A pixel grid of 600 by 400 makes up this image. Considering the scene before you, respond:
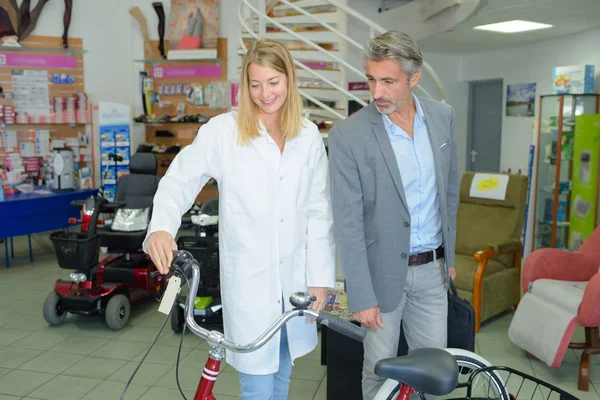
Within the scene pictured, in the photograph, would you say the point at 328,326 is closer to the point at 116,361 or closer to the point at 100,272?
the point at 116,361

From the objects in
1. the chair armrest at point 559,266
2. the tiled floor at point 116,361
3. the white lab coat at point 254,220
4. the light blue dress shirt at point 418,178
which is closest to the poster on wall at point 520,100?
the tiled floor at point 116,361

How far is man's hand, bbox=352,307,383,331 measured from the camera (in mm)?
1898

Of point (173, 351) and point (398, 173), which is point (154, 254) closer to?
point (398, 173)

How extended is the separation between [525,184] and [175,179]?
3424 mm

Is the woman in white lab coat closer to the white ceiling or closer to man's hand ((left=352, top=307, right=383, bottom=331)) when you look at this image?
man's hand ((left=352, top=307, right=383, bottom=331))

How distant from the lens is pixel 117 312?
4.14 metres

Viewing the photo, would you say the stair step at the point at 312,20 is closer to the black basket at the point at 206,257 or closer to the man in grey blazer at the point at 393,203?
the black basket at the point at 206,257

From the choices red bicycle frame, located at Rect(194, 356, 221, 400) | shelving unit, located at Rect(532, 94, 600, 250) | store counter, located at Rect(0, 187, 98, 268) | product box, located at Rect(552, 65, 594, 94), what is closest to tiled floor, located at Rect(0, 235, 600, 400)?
store counter, located at Rect(0, 187, 98, 268)

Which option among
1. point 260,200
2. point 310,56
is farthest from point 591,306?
point 310,56

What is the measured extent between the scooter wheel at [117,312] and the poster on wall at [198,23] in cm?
467

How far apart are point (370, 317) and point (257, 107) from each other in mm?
779

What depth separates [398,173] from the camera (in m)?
1.87

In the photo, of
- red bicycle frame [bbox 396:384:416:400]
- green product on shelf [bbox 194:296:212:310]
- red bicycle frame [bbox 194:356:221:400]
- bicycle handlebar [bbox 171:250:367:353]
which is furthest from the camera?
green product on shelf [bbox 194:296:212:310]

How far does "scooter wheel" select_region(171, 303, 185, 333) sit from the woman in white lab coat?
2.20 m
